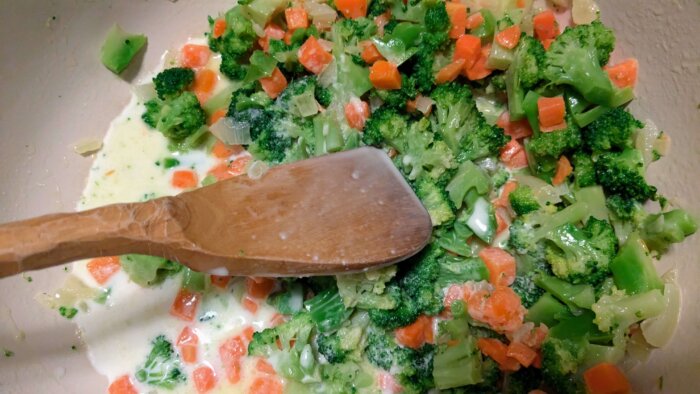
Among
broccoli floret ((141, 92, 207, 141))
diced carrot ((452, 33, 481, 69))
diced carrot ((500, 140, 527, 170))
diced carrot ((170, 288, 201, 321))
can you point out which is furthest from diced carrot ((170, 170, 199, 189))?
diced carrot ((500, 140, 527, 170))

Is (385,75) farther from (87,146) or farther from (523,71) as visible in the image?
(87,146)

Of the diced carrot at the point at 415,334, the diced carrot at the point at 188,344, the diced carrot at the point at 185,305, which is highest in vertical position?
the diced carrot at the point at 415,334

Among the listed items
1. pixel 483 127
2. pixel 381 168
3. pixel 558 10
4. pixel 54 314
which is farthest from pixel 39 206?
pixel 558 10

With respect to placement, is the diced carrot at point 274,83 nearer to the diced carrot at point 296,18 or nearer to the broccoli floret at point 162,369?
the diced carrot at point 296,18

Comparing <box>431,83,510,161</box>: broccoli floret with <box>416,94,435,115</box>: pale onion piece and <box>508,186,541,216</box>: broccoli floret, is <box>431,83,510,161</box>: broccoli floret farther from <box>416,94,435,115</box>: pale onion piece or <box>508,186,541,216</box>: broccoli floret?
<box>508,186,541,216</box>: broccoli floret

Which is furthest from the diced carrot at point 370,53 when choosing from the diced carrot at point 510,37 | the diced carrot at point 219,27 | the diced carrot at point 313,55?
the diced carrot at point 219,27

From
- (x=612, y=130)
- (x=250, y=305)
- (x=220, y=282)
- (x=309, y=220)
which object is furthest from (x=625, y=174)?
(x=220, y=282)
